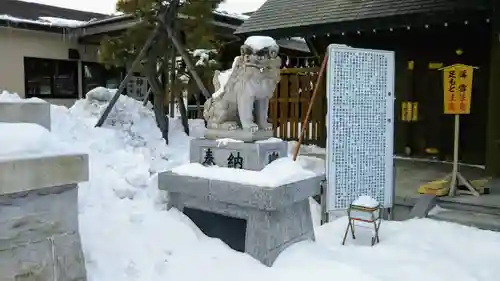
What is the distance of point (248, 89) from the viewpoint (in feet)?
16.6

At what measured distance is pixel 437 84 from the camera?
10641mm

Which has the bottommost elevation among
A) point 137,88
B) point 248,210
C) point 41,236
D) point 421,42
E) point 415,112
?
point 248,210

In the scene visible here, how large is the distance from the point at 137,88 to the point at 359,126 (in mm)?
10382

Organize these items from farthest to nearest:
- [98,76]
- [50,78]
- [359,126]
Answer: [98,76] < [50,78] < [359,126]

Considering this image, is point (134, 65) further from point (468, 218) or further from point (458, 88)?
point (468, 218)

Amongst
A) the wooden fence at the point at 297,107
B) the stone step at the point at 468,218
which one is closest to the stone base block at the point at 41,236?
the stone step at the point at 468,218

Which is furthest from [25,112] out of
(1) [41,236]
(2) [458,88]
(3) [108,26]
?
(3) [108,26]

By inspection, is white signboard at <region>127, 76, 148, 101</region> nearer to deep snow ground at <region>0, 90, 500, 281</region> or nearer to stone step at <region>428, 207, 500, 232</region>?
deep snow ground at <region>0, 90, 500, 281</region>

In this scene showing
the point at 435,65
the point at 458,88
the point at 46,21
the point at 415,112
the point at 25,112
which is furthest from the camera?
the point at 46,21

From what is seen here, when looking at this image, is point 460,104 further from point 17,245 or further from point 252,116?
point 17,245

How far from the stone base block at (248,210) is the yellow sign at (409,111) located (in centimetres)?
631

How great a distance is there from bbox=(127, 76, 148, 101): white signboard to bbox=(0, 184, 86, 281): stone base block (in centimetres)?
1190

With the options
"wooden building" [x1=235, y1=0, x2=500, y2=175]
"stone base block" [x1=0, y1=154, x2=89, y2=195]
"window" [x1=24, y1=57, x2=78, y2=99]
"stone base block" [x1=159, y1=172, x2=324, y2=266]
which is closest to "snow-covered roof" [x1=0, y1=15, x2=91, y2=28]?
"window" [x1=24, y1=57, x2=78, y2=99]

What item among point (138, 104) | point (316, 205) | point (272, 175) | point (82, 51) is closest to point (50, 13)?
point (82, 51)
